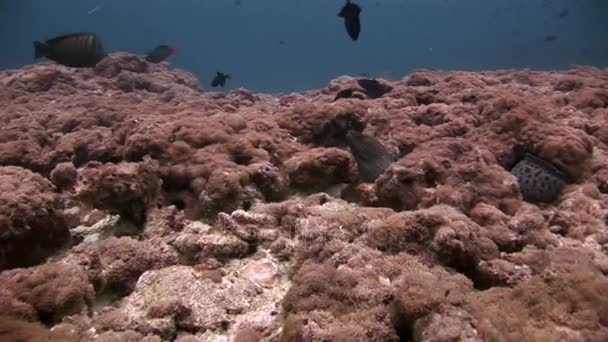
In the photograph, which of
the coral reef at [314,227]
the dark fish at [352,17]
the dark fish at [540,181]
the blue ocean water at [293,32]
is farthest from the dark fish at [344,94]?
the blue ocean water at [293,32]

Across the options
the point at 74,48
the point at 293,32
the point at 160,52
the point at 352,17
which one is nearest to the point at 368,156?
the point at 352,17

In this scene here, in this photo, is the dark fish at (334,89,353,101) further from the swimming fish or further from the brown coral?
the brown coral

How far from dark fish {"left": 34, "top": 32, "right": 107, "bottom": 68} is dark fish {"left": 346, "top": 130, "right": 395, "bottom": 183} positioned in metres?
3.54

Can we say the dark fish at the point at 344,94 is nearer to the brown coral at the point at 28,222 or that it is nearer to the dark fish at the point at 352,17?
the dark fish at the point at 352,17

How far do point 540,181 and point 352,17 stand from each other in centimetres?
290

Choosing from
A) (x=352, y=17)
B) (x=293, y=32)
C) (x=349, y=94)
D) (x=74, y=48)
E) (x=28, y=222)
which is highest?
(x=352, y=17)

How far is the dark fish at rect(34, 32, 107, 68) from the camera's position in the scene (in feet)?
17.7

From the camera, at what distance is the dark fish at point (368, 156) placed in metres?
4.89

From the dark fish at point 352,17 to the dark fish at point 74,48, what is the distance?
10.6 ft

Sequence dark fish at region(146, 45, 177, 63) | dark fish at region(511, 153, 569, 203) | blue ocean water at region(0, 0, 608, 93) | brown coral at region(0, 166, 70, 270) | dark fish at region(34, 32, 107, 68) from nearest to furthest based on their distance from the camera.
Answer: brown coral at region(0, 166, 70, 270), dark fish at region(511, 153, 569, 203), dark fish at region(34, 32, 107, 68), dark fish at region(146, 45, 177, 63), blue ocean water at region(0, 0, 608, 93)

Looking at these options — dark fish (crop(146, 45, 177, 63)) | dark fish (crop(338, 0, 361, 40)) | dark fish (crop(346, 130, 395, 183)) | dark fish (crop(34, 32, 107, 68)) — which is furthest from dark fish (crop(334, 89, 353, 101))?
dark fish (crop(146, 45, 177, 63))

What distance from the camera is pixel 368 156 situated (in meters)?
5.00

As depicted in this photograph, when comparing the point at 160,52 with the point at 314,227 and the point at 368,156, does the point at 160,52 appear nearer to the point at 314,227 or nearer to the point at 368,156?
the point at 368,156

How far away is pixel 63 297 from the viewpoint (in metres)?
2.88
